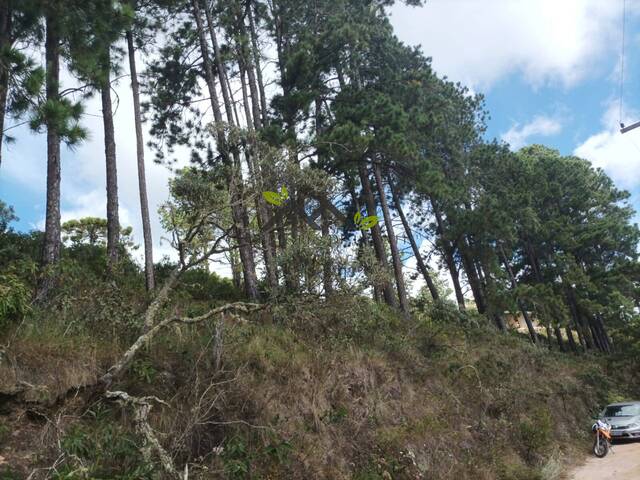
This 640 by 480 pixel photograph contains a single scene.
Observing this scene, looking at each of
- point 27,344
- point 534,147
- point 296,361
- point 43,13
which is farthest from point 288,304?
A: point 534,147

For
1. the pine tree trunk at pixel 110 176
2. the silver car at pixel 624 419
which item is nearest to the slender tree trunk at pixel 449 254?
the silver car at pixel 624 419

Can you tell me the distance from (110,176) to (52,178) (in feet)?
10.0

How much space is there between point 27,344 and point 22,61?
4.18 meters

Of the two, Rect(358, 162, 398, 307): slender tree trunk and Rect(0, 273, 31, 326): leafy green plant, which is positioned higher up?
Rect(358, 162, 398, 307): slender tree trunk

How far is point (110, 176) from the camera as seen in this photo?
41.7 feet

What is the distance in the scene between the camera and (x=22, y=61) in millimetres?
6734

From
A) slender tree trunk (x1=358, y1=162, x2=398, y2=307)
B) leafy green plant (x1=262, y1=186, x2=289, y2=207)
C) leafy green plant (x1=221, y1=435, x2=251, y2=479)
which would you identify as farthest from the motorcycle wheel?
leafy green plant (x1=262, y1=186, x2=289, y2=207)

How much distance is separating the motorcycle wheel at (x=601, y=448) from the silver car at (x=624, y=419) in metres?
1.65

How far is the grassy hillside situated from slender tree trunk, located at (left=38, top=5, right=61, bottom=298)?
2.65ft

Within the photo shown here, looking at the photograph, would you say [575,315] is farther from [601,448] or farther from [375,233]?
[375,233]

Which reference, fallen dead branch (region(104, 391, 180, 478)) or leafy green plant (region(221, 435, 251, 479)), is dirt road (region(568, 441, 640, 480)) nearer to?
leafy green plant (region(221, 435, 251, 479))

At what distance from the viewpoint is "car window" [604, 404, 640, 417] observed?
1320 centimetres

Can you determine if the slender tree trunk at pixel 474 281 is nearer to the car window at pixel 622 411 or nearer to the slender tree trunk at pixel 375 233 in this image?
the slender tree trunk at pixel 375 233

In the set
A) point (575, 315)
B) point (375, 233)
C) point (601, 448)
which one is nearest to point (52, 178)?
point (375, 233)
